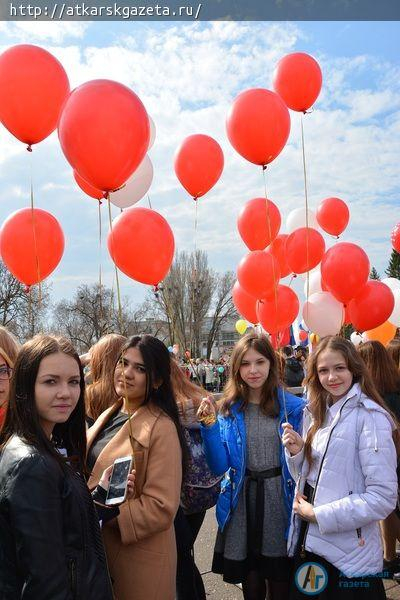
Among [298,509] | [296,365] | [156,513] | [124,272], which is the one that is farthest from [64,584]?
[296,365]

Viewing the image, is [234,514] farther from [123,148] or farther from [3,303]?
[3,303]

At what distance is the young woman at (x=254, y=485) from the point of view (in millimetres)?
2750

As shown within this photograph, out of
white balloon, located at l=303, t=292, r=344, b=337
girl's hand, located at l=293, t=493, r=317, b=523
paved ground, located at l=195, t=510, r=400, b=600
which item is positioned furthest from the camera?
white balloon, located at l=303, t=292, r=344, b=337

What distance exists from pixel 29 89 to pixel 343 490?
12.1 ft

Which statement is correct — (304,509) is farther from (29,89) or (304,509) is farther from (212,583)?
(29,89)

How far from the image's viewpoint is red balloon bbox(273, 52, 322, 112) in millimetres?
5648

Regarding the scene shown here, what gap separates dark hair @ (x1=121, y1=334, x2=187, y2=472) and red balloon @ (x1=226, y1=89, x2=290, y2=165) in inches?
127

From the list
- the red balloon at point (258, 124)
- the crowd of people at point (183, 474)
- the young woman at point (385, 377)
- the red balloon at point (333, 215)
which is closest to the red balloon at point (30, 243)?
the crowd of people at point (183, 474)

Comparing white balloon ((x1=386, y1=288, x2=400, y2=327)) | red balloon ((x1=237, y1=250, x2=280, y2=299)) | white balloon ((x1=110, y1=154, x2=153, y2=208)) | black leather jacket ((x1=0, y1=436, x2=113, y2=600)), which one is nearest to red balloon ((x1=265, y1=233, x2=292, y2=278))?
red balloon ((x1=237, y1=250, x2=280, y2=299))

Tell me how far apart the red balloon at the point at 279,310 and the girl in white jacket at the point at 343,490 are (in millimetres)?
3770

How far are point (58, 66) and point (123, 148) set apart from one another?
4.75 feet

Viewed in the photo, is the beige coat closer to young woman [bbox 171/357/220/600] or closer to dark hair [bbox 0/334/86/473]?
dark hair [bbox 0/334/86/473]

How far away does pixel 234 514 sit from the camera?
2822mm

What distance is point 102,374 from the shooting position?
11.3ft
